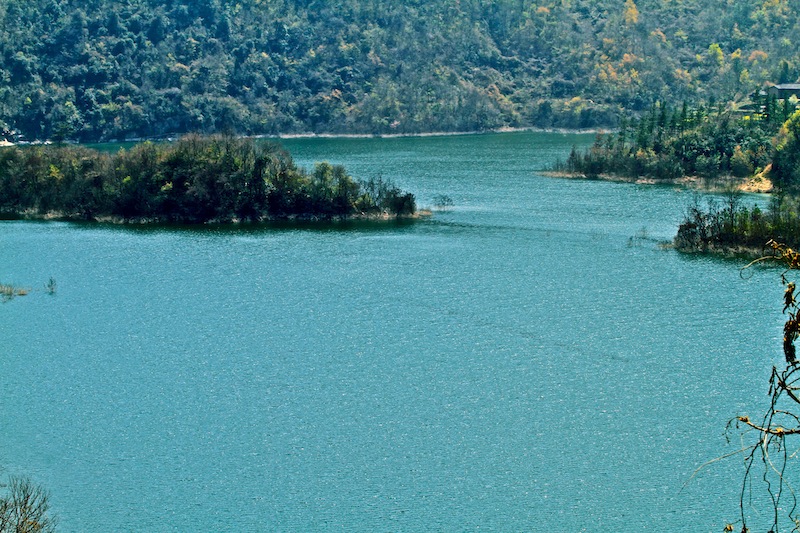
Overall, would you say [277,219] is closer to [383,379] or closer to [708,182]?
[708,182]

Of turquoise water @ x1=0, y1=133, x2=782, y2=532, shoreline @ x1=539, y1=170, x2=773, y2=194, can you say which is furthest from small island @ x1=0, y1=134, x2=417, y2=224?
shoreline @ x1=539, y1=170, x2=773, y2=194

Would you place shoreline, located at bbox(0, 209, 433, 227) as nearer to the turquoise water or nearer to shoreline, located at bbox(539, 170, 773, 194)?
the turquoise water

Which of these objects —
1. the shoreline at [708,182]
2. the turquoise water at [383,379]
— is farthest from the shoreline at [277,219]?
the shoreline at [708,182]

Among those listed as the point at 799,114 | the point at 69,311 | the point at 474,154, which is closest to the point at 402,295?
the point at 69,311

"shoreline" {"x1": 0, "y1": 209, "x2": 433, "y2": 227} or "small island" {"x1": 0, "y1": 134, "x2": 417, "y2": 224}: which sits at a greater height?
"small island" {"x1": 0, "y1": 134, "x2": 417, "y2": 224}

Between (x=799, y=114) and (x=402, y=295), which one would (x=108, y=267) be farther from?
(x=799, y=114)

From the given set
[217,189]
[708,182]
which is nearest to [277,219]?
[217,189]

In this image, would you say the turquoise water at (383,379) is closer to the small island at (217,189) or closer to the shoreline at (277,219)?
the shoreline at (277,219)
